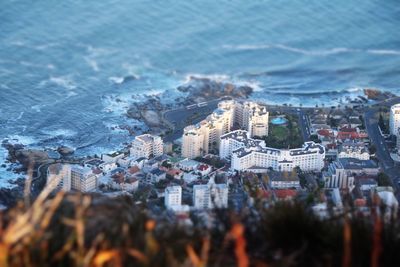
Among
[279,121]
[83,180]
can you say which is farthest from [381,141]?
[83,180]

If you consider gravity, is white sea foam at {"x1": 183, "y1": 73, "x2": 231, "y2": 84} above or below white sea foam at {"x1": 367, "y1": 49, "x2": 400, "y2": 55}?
below

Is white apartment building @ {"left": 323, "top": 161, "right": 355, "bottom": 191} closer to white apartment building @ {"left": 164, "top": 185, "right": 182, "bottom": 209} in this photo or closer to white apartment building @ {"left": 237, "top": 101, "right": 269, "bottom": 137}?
white apartment building @ {"left": 237, "top": 101, "right": 269, "bottom": 137}

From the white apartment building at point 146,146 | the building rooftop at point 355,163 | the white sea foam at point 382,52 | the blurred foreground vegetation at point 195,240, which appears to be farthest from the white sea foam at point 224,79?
the blurred foreground vegetation at point 195,240

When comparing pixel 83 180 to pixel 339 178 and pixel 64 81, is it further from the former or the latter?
pixel 64 81

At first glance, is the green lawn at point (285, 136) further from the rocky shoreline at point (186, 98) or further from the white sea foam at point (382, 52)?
the white sea foam at point (382, 52)

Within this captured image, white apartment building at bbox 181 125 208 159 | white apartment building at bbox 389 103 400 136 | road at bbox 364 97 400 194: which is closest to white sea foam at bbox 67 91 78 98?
white apartment building at bbox 181 125 208 159

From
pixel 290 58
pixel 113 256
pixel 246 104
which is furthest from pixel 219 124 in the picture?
pixel 113 256

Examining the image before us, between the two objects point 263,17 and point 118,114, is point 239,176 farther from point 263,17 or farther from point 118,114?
point 263,17
